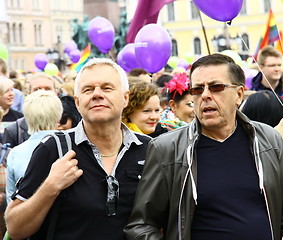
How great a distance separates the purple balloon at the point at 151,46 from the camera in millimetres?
7418

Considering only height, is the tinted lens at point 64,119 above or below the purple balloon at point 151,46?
below

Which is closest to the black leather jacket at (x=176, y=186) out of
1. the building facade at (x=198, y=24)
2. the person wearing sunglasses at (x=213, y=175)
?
the person wearing sunglasses at (x=213, y=175)

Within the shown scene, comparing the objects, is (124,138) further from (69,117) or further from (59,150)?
(69,117)

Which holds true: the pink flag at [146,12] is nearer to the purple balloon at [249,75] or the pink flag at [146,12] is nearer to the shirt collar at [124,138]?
the purple balloon at [249,75]

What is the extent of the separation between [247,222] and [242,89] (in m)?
0.61

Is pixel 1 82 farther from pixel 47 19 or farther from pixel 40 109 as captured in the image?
pixel 47 19

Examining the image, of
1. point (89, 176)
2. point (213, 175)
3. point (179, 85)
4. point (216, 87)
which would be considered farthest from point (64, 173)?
point (179, 85)

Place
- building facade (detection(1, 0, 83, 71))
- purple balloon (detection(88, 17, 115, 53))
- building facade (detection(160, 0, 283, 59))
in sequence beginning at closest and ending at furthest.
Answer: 1. purple balloon (detection(88, 17, 115, 53))
2. building facade (detection(160, 0, 283, 59))
3. building facade (detection(1, 0, 83, 71))

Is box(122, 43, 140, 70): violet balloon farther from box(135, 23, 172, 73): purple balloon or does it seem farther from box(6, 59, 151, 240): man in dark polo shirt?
box(6, 59, 151, 240): man in dark polo shirt

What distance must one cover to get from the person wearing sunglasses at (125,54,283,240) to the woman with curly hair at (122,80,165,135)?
179 centimetres

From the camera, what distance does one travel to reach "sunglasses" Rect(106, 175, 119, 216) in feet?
10.3

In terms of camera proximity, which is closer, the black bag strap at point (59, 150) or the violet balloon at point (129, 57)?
the black bag strap at point (59, 150)

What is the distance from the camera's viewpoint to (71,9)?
7981 cm

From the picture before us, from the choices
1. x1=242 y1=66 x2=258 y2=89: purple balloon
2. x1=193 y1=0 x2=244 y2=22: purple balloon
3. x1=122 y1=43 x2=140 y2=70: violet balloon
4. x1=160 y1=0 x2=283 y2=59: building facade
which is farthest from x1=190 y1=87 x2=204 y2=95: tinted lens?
x1=160 y1=0 x2=283 y2=59: building facade
